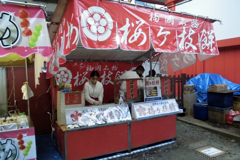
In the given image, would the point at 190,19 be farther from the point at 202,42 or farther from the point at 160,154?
the point at 160,154

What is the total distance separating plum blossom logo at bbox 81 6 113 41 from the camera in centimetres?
310

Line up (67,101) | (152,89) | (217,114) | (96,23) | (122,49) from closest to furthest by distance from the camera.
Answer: (96,23) → (122,49) → (67,101) → (152,89) → (217,114)

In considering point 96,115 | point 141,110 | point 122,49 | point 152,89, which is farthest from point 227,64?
point 96,115

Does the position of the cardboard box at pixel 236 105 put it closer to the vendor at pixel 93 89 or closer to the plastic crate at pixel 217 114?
the plastic crate at pixel 217 114

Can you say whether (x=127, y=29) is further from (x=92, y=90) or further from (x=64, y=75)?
(x=64, y=75)

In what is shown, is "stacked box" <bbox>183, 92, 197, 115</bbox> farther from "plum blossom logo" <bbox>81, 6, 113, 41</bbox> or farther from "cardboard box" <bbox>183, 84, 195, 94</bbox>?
"plum blossom logo" <bbox>81, 6, 113, 41</bbox>

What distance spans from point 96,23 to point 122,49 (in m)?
0.71

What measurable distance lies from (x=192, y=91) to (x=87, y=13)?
649cm

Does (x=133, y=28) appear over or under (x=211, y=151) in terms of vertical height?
over

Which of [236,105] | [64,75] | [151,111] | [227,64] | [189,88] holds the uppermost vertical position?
[227,64]

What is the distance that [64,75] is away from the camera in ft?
19.5

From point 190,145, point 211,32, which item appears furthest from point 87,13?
point 190,145

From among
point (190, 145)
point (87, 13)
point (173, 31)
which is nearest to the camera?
point (87, 13)

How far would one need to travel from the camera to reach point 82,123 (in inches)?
155
